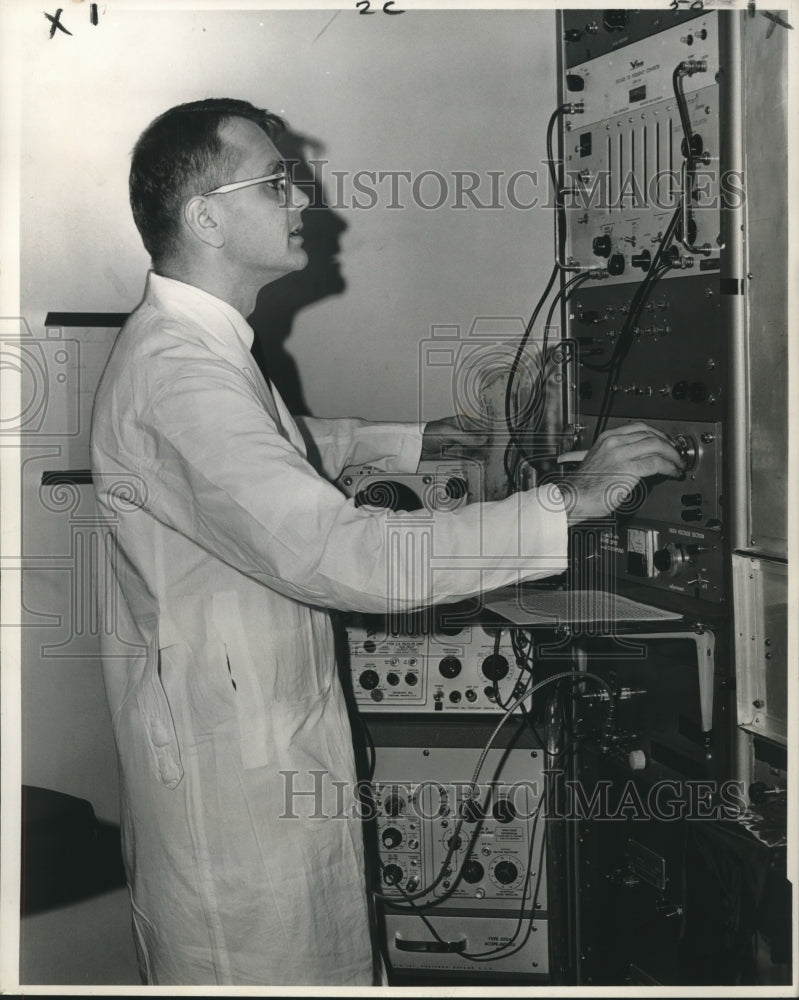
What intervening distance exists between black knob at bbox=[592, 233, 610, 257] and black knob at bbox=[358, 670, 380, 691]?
1.15 m

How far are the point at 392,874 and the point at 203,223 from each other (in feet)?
5.32

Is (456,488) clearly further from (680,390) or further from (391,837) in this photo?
(391,837)

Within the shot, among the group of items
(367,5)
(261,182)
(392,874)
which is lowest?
(392,874)

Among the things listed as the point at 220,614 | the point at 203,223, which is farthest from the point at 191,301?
the point at 220,614

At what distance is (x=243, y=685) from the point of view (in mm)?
1747

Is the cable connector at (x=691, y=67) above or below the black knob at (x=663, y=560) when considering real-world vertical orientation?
above

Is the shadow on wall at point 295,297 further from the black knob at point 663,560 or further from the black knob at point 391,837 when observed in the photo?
the black knob at point 391,837

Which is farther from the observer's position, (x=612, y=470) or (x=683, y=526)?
(x=683, y=526)

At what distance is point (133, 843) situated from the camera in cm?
182

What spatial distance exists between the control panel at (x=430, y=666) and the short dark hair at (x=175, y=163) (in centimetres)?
104

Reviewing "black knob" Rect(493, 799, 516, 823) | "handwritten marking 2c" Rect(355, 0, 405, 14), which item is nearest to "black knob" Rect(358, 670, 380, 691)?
"black knob" Rect(493, 799, 516, 823)

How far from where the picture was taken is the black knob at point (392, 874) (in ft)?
7.98

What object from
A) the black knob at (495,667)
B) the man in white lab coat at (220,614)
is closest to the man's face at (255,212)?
the man in white lab coat at (220,614)

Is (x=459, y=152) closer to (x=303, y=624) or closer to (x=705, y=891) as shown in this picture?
(x=303, y=624)
